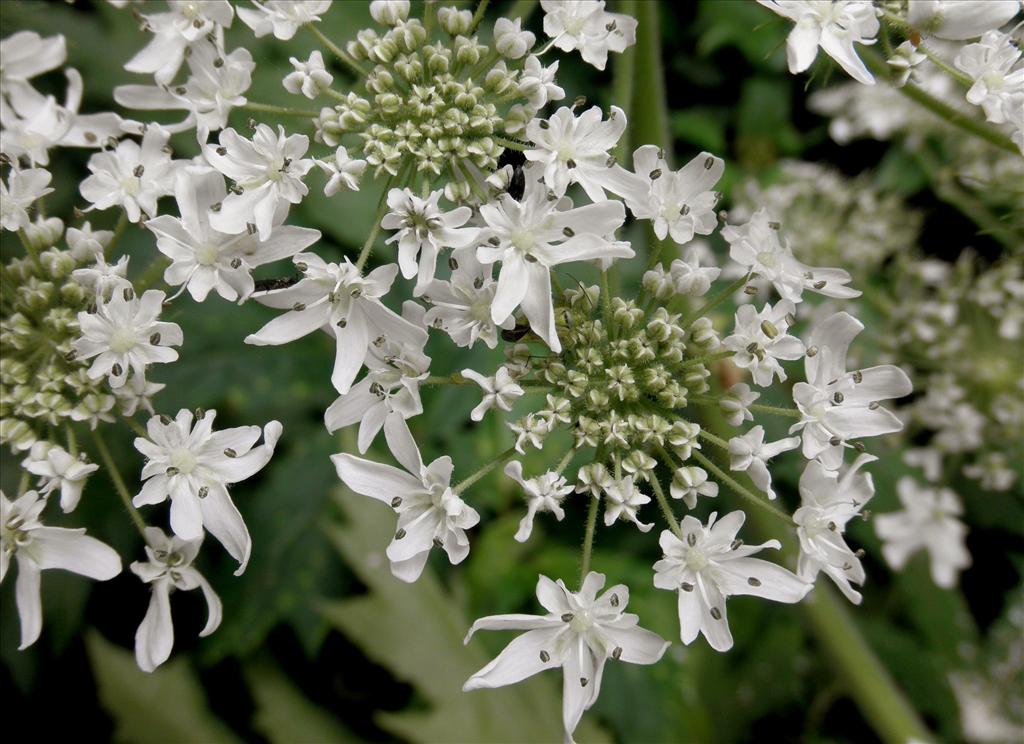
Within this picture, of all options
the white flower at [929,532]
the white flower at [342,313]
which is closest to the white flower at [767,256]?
the white flower at [342,313]

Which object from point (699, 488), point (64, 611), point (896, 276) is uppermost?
point (699, 488)

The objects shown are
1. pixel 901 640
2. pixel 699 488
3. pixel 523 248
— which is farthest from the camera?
pixel 901 640

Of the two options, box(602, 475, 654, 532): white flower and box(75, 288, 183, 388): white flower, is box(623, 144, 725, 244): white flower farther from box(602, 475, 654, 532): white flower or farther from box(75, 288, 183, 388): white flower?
box(75, 288, 183, 388): white flower

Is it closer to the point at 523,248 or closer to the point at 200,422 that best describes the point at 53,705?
the point at 200,422

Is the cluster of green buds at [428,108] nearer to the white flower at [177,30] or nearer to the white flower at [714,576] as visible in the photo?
the white flower at [177,30]

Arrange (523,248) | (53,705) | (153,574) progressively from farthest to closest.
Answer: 1. (53,705)
2. (153,574)
3. (523,248)

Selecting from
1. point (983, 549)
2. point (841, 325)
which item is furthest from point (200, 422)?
point (983, 549)

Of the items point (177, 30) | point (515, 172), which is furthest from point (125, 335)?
point (515, 172)

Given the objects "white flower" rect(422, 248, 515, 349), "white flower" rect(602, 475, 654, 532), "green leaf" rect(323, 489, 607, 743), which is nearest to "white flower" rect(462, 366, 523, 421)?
"white flower" rect(422, 248, 515, 349)
